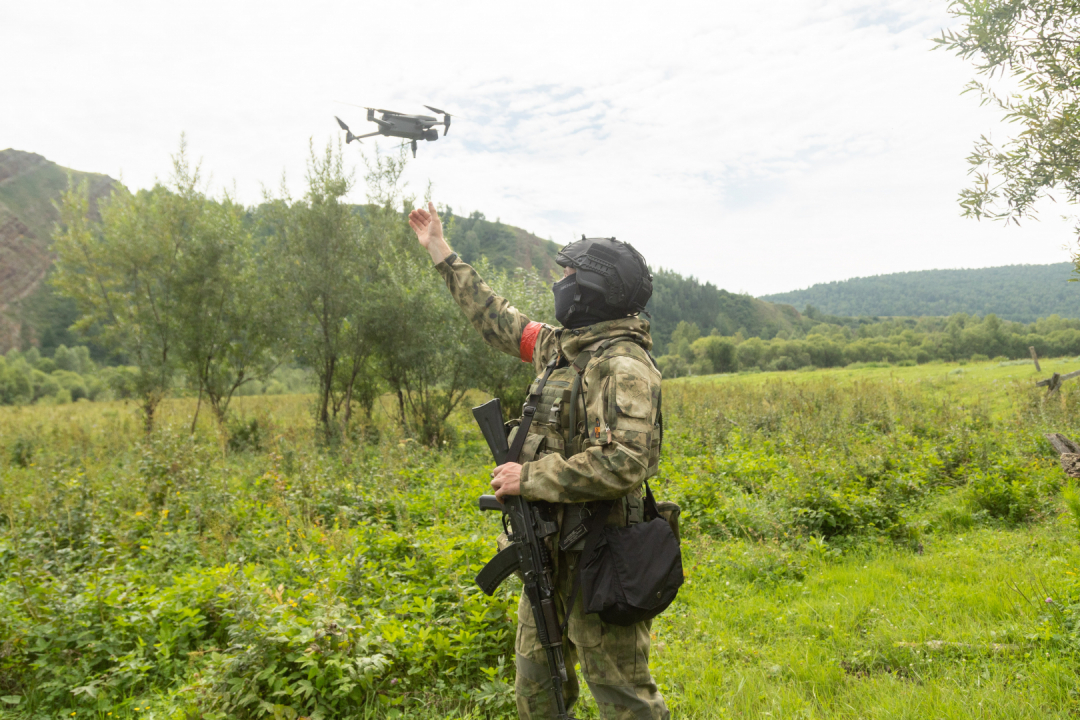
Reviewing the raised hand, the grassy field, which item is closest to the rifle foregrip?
the grassy field

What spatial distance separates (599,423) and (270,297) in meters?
14.4

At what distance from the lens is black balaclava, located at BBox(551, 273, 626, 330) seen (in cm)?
262

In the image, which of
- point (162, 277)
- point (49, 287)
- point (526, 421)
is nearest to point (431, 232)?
point (526, 421)

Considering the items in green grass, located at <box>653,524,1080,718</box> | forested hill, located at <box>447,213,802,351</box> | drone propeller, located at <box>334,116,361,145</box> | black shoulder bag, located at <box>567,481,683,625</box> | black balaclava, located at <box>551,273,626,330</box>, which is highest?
forested hill, located at <box>447,213,802,351</box>

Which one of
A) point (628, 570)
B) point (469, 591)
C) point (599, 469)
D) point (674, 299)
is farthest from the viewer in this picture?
point (674, 299)

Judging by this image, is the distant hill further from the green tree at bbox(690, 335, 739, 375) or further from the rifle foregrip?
the rifle foregrip

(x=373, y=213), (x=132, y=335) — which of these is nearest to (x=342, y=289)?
(x=373, y=213)

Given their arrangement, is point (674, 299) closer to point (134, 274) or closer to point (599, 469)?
point (134, 274)

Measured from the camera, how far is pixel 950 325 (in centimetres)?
6481

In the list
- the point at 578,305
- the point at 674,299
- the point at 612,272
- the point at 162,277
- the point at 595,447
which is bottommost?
the point at 595,447

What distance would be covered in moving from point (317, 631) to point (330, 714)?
479mm

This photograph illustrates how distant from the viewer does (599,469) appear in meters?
2.18

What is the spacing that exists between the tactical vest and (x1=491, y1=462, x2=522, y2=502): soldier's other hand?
16cm

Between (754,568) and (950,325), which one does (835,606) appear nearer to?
(754,568)
